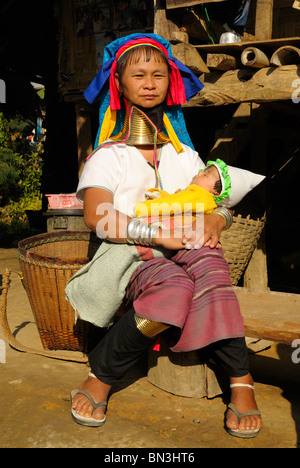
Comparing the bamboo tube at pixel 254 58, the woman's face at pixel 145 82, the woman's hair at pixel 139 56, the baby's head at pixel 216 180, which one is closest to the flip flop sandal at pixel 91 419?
the baby's head at pixel 216 180

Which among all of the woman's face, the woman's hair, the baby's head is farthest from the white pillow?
the woman's hair

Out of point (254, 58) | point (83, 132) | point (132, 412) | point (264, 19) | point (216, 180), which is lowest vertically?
point (132, 412)

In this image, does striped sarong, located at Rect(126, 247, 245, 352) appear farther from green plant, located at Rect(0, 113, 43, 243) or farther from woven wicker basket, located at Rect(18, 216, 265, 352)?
green plant, located at Rect(0, 113, 43, 243)

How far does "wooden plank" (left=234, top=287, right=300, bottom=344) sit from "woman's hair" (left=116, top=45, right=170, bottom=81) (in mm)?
1583

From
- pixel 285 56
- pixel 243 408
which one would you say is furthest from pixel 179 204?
pixel 285 56

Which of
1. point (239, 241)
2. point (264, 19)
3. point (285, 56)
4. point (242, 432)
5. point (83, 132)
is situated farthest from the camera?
point (83, 132)

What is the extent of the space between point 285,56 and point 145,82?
4.14 ft

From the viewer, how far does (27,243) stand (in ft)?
12.1

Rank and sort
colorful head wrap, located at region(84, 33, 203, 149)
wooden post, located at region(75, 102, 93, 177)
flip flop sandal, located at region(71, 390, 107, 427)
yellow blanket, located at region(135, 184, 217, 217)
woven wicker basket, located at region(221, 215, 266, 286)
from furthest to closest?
wooden post, located at region(75, 102, 93, 177) < woven wicker basket, located at region(221, 215, 266, 286) < colorful head wrap, located at region(84, 33, 203, 149) < yellow blanket, located at region(135, 184, 217, 217) < flip flop sandal, located at region(71, 390, 107, 427)

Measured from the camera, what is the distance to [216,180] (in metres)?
2.77

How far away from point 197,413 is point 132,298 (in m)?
0.72

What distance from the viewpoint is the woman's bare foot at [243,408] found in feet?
7.89

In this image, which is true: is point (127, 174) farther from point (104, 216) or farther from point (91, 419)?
point (91, 419)

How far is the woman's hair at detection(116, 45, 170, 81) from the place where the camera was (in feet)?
9.12
